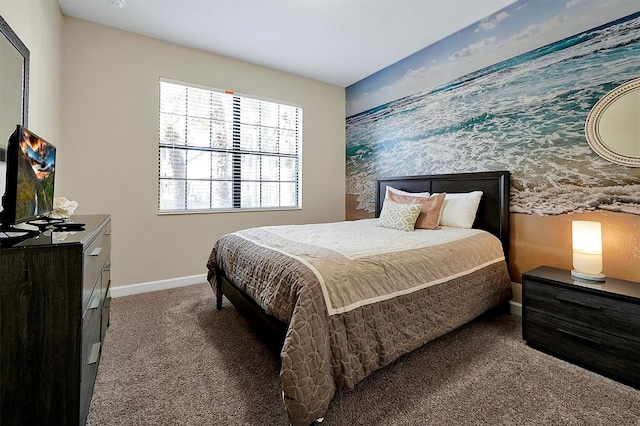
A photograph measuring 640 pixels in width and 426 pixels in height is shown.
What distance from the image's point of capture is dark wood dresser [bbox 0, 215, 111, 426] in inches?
37.7

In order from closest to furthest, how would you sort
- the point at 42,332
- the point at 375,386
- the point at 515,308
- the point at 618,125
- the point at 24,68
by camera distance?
1. the point at 42,332
2. the point at 375,386
3. the point at 24,68
4. the point at 618,125
5. the point at 515,308

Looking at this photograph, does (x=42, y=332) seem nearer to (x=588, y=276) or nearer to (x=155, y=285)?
(x=155, y=285)

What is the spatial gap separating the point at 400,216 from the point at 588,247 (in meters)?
1.36

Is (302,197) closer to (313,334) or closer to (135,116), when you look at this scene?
(135,116)

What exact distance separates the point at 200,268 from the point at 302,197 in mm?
1659

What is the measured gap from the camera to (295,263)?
1.56 meters

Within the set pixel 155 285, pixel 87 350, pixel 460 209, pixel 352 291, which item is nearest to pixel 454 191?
pixel 460 209

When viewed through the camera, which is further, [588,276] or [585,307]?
[588,276]

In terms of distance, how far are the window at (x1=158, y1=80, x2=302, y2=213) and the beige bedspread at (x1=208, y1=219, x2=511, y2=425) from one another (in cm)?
131

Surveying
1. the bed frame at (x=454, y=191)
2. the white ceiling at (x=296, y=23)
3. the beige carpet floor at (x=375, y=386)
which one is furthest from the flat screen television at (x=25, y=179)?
the white ceiling at (x=296, y=23)

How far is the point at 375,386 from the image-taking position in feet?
5.23

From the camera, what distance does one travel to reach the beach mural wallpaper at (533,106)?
209 cm

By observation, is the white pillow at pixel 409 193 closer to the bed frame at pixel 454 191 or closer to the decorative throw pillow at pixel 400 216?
the bed frame at pixel 454 191

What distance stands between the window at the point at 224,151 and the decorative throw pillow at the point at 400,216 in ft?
5.35
